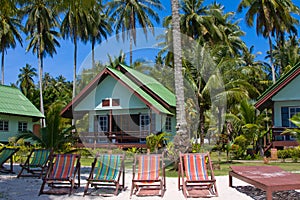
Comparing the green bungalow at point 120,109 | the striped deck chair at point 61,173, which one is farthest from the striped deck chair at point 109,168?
the green bungalow at point 120,109

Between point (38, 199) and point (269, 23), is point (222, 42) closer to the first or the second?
point (269, 23)

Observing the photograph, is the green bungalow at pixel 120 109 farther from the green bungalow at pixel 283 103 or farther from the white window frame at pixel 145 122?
the green bungalow at pixel 283 103

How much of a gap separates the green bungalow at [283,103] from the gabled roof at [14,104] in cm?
1847

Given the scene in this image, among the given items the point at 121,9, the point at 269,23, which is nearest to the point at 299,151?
the point at 269,23

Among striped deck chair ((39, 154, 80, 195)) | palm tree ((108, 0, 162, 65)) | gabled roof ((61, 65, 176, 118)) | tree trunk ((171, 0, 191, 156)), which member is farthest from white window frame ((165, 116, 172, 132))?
palm tree ((108, 0, 162, 65))

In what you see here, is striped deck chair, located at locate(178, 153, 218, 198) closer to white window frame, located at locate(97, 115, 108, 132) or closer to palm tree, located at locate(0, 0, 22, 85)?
white window frame, located at locate(97, 115, 108, 132)

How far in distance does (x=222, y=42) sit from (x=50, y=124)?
21305mm

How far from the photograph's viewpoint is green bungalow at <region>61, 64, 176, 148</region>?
2153 cm

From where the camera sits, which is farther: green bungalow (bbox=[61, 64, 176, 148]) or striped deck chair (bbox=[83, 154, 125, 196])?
green bungalow (bbox=[61, 64, 176, 148])

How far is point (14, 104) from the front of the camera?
1117 inches

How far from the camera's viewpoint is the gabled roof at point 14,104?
27006 millimetres

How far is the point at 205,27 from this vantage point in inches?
1238

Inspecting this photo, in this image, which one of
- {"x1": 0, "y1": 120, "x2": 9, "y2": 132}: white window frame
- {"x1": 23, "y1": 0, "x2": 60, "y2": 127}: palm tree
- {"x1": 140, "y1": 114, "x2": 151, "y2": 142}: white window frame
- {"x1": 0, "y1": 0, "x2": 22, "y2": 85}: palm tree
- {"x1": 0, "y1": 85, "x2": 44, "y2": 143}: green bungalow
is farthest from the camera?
{"x1": 0, "y1": 0, "x2": 22, "y2": 85}: palm tree

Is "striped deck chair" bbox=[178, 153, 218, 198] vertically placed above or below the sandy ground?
above
